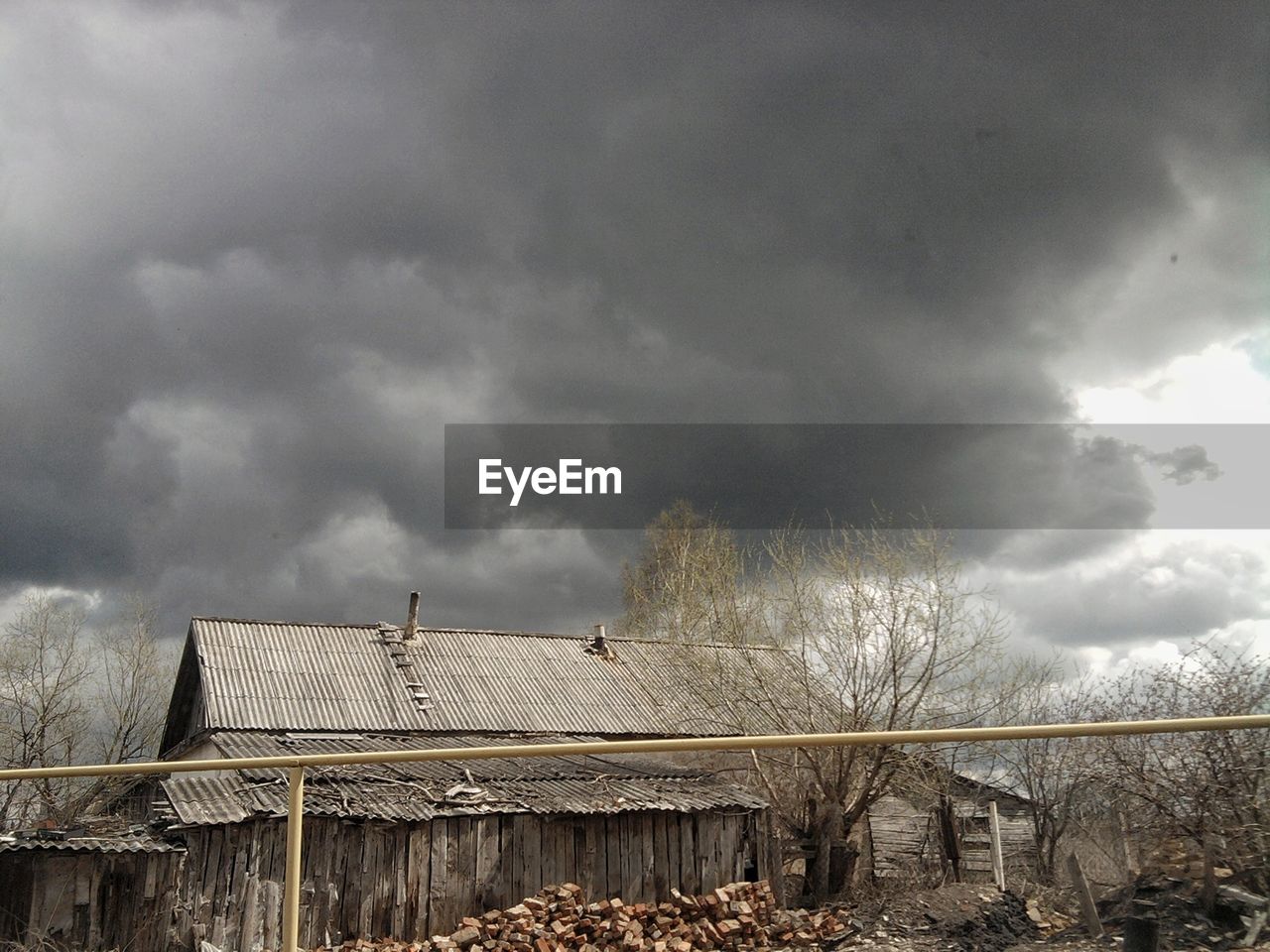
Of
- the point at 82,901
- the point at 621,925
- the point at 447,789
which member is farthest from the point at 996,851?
the point at 447,789

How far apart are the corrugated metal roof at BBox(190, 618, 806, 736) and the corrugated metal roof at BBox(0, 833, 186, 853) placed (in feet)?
24.2

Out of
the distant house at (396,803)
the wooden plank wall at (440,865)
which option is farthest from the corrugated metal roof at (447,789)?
the wooden plank wall at (440,865)

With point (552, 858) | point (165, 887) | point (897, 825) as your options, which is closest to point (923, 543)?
point (897, 825)

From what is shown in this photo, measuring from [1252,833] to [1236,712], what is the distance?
3.57 m

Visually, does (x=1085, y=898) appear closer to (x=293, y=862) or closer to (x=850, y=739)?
(x=850, y=739)

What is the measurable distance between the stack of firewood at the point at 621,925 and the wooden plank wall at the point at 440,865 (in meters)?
0.39

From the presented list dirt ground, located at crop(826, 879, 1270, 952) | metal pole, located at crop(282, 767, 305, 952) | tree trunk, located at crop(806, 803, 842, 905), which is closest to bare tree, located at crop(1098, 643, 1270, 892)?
dirt ground, located at crop(826, 879, 1270, 952)

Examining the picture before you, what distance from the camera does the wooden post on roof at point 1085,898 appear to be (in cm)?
509

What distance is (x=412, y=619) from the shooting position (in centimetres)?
2170

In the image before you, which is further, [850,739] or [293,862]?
[293,862]

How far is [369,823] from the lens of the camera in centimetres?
1188

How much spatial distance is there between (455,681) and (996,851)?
15164mm

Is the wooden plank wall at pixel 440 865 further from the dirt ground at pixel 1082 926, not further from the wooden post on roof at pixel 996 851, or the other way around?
the wooden post on roof at pixel 996 851

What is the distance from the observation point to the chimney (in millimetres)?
21600
